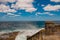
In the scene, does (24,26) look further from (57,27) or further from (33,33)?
(57,27)

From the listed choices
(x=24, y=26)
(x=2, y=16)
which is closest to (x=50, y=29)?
(x=24, y=26)

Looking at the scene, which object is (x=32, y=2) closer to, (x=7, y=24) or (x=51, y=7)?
(x=51, y=7)

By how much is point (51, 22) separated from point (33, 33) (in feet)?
1.09

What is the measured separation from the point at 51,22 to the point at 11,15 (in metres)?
0.65

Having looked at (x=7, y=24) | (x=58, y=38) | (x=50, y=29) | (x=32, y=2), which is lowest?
(x=58, y=38)

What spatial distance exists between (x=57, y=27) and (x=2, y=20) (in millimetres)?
→ 886

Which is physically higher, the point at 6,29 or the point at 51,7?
the point at 51,7

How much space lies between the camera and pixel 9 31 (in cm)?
218

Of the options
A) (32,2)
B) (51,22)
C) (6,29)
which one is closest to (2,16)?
(6,29)

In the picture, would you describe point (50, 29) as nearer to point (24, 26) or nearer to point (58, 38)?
point (58, 38)

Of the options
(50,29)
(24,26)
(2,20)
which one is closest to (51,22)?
(50,29)

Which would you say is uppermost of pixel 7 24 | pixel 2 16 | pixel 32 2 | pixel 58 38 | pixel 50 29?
pixel 32 2

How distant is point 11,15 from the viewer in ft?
7.23

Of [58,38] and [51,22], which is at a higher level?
[51,22]
